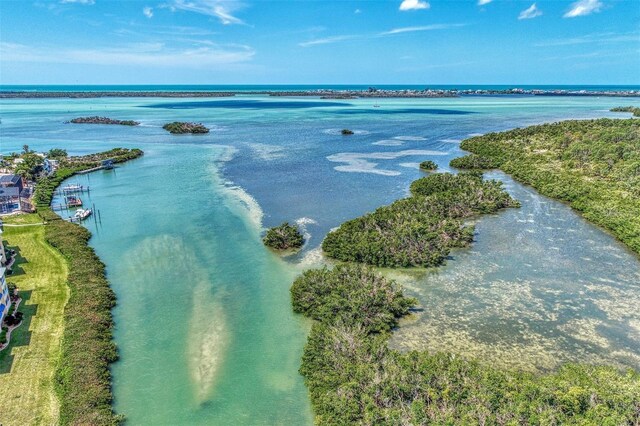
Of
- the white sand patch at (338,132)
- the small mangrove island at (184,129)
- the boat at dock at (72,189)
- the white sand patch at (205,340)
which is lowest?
the white sand patch at (205,340)

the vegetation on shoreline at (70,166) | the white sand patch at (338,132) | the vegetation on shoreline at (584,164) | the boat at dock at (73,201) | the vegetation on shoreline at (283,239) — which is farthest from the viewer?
the white sand patch at (338,132)

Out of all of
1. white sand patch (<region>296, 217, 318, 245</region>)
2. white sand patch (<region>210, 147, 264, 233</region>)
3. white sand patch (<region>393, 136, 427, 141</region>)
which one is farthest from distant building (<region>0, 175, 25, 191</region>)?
white sand patch (<region>393, 136, 427, 141</region>)

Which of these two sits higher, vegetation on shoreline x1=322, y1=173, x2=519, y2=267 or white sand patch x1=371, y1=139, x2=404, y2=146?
white sand patch x1=371, y1=139, x2=404, y2=146

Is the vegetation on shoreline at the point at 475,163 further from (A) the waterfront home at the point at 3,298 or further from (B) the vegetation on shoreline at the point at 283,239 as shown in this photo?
(A) the waterfront home at the point at 3,298

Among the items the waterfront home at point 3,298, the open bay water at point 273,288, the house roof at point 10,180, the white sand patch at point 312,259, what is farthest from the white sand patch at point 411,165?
the waterfront home at point 3,298

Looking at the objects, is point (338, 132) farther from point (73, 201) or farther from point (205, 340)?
point (205, 340)

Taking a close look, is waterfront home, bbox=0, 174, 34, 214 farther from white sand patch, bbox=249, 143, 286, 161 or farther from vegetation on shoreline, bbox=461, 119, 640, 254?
vegetation on shoreline, bbox=461, 119, 640, 254
